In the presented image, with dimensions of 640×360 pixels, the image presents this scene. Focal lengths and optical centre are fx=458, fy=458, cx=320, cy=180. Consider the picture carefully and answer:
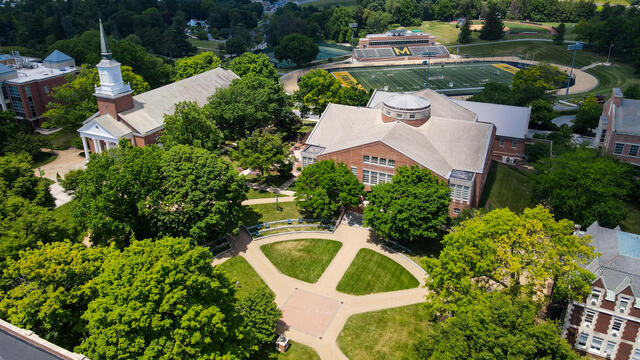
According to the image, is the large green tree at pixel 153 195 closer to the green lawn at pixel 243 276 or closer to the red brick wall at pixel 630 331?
the green lawn at pixel 243 276

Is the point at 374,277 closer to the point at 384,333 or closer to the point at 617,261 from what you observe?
the point at 384,333

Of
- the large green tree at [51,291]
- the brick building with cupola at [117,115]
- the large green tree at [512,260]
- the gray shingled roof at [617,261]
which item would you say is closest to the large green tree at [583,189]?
the gray shingled roof at [617,261]

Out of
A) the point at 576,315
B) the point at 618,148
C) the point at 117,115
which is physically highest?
the point at 117,115

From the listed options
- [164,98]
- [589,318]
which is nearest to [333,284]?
[589,318]

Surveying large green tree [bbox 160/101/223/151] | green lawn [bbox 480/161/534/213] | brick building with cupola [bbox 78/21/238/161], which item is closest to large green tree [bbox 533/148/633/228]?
green lawn [bbox 480/161/534/213]

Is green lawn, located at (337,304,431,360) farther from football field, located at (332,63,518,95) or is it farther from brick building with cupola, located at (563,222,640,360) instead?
football field, located at (332,63,518,95)
